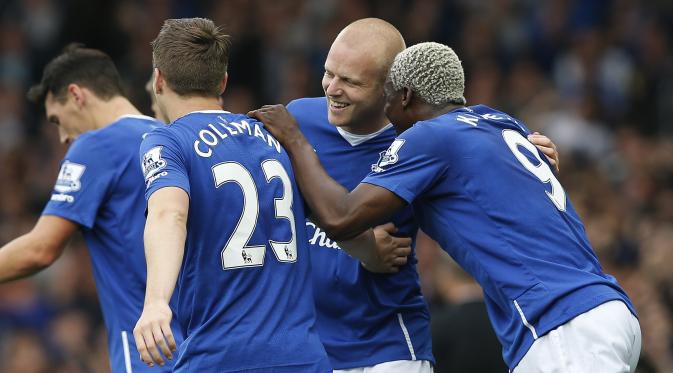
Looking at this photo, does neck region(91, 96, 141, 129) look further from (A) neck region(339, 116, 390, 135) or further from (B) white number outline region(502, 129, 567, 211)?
(B) white number outline region(502, 129, 567, 211)

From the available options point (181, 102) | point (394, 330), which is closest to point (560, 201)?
point (394, 330)

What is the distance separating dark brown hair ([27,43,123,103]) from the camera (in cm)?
657

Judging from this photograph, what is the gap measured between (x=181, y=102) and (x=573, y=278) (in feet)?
5.97

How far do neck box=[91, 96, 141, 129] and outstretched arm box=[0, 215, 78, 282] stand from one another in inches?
28.0

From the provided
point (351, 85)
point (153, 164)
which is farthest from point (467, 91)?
point (153, 164)

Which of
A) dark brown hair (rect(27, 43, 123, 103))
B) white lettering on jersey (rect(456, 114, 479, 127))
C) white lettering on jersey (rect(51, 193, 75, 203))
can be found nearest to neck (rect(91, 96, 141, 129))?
dark brown hair (rect(27, 43, 123, 103))

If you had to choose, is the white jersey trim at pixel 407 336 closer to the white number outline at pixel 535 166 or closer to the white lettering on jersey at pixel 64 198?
the white number outline at pixel 535 166

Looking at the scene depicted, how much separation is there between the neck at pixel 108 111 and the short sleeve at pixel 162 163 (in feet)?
5.77

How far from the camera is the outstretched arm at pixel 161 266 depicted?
4.19 m

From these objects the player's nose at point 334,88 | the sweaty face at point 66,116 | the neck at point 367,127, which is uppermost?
the player's nose at point 334,88

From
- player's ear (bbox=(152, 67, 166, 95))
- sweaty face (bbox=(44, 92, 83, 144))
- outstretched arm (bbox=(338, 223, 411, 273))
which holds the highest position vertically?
player's ear (bbox=(152, 67, 166, 95))

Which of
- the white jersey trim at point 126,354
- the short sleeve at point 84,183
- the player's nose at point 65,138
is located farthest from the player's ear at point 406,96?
the player's nose at point 65,138

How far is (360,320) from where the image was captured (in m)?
5.94

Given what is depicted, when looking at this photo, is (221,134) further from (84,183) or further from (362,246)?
(84,183)
